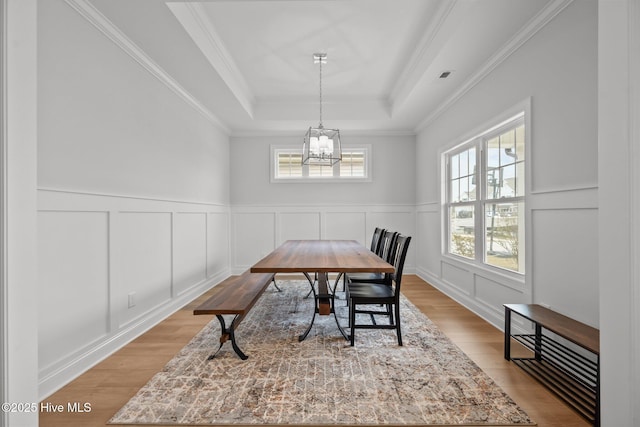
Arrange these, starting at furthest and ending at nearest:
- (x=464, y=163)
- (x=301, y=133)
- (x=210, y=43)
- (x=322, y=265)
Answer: (x=301, y=133) → (x=464, y=163) → (x=210, y=43) → (x=322, y=265)

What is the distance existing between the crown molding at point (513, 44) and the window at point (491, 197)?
0.58m

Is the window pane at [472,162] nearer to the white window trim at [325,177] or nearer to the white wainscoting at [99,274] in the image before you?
the white window trim at [325,177]

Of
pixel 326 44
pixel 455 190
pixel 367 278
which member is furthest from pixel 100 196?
pixel 455 190

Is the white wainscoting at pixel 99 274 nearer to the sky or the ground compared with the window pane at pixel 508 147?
nearer to the ground

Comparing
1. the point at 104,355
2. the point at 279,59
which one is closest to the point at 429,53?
the point at 279,59

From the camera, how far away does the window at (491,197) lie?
2.71m

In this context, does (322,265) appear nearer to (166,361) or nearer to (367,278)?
(367,278)

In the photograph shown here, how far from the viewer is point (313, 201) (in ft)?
18.0

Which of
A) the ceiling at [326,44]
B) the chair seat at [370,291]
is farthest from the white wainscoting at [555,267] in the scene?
the ceiling at [326,44]

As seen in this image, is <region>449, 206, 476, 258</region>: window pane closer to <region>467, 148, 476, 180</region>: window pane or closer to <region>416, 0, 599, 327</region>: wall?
<region>467, 148, 476, 180</region>: window pane

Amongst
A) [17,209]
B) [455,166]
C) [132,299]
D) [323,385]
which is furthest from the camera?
[455,166]

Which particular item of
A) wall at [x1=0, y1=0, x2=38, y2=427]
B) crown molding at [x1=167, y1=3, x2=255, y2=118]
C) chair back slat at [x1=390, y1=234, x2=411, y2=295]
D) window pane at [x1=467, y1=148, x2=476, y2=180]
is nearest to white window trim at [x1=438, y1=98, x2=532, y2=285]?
window pane at [x1=467, y1=148, x2=476, y2=180]

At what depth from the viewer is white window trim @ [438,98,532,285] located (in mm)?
2455

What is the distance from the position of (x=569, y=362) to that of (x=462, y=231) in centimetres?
202
